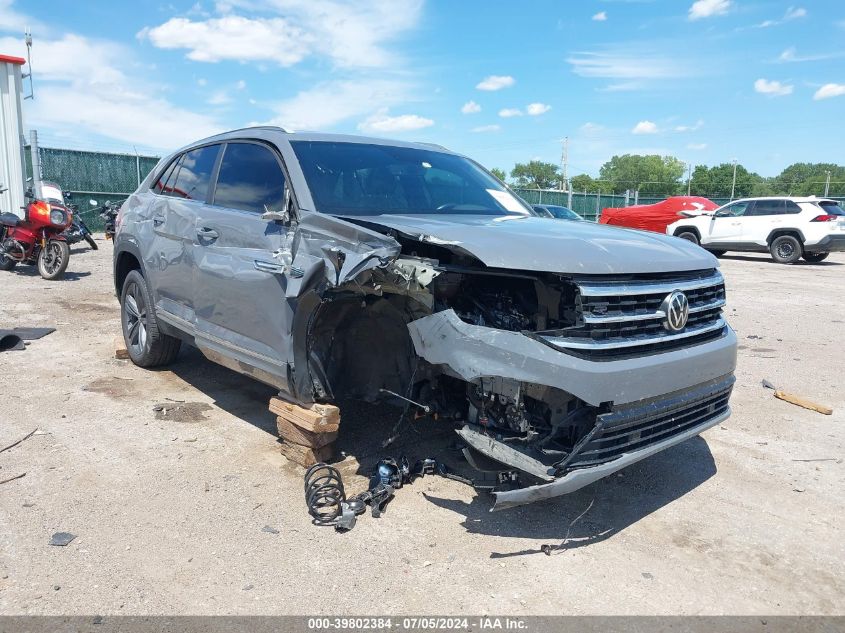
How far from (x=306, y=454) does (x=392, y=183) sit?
1812 millimetres

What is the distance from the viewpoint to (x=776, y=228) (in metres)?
17.3

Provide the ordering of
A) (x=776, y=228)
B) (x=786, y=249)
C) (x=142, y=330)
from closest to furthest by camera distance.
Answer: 1. (x=142, y=330)
2. (x=776, y=228)
3. (x=786, y=249)

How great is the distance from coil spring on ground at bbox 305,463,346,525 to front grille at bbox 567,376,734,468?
1288 mm

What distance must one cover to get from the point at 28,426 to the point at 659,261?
4.24 metres

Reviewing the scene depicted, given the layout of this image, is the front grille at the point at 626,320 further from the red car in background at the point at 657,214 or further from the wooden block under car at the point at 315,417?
the red car in background at the point at 657,214

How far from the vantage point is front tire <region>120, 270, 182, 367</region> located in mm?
A: 5445

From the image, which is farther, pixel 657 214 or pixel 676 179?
pixel 676 179

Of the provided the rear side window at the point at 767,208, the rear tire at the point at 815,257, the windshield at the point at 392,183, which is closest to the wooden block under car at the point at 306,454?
the windshield at the point at 392,183

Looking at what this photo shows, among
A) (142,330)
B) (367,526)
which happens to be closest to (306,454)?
(367,526)

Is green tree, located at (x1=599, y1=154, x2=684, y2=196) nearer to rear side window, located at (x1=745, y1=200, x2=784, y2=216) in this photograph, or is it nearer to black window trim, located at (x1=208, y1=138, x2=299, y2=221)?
rear side window, located at (x1=745, y1=200, x2=784, y2=216)

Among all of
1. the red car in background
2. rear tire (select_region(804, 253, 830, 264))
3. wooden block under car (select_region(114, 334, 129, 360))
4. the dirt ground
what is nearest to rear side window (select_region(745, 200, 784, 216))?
rear tire (select_region(804, 253, 830, 264))

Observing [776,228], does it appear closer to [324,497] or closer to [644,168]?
[324,497]

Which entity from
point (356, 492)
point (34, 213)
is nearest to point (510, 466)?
point (356, 492)

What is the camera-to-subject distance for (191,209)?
15.6 feet
